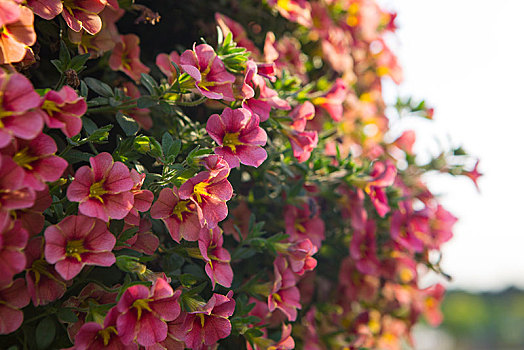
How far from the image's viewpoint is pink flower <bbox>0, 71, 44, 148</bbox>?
0.60 meters

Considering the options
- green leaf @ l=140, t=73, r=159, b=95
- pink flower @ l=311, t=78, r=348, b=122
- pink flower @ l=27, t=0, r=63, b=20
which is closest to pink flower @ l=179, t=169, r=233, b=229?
green leaf @ l=140, t=73, r=159, b=95

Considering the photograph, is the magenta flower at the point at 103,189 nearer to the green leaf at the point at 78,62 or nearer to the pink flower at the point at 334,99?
the green leaf at the point at 78,62

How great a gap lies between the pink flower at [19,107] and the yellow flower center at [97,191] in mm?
132

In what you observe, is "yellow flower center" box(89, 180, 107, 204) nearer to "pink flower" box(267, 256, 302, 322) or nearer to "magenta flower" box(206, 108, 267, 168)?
"magenta flower" box(206, 108, 267, 168)

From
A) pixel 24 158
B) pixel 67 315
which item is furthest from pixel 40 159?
pixel 67 315

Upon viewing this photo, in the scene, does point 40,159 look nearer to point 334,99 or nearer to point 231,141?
point 231,141

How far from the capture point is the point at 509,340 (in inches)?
428

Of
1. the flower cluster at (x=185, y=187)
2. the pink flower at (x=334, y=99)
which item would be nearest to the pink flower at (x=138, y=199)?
the flower cluster at (x=185, y=187)

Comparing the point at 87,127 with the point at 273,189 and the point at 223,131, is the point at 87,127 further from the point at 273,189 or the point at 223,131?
the point at 273,189

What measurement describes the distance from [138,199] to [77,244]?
0.11 m

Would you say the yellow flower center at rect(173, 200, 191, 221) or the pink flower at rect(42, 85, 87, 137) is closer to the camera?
the pink flower at rect(42, 85, 87, 137)

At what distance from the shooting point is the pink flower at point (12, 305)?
2.18 feet

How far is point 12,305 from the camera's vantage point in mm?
668

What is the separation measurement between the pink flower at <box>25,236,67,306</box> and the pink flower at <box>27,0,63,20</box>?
329mm
